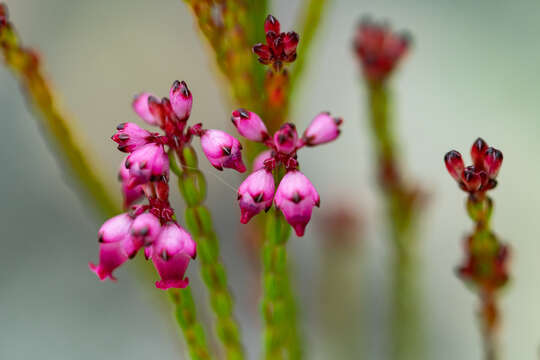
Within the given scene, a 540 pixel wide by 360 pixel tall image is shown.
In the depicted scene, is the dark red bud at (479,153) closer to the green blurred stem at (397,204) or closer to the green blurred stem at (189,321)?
the green blurred stem at (189,321)

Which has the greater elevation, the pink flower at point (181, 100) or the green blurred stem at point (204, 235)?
the pink flower at point (181, 100)

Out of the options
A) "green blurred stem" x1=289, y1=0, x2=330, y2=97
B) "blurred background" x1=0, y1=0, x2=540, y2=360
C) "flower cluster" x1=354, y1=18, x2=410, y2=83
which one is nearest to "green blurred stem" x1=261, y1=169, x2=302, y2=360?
"green blurred stem" x1=289, y1=0, x2=330, y2=97

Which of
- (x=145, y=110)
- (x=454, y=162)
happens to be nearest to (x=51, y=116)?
(x=145, y=110)

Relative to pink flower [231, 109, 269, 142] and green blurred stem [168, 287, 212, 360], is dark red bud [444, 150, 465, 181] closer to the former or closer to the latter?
pink flower [231, 109, 269, 142]

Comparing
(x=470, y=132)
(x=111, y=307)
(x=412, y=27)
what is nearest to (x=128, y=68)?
(x=111, y=307)

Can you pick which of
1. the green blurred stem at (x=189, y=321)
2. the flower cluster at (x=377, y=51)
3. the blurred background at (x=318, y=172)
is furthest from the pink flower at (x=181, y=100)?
the blurred background at (x=318, y=172)

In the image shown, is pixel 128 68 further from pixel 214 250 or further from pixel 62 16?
pixel 214 250

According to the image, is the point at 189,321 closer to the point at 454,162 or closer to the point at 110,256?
the point at 110,256

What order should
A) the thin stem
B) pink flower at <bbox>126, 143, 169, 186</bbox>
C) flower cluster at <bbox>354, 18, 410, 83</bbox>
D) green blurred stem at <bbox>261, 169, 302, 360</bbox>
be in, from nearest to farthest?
1. pink flower at <bbox>126, 143, 169, 186</bbox>
2. green blurred stem at <bbox>261, 169, 302, 360</bbox>
3. the thin stem
4. flower cluster at <bbox>354, 18, 410, 83</bbox>
